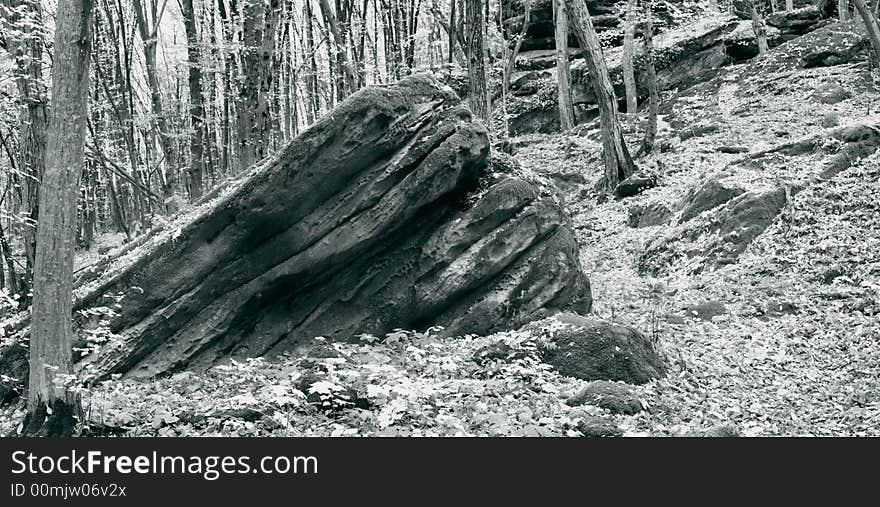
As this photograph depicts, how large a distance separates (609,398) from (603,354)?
1130 mm

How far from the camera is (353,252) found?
9945 millimetres

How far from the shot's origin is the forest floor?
23.0 ft

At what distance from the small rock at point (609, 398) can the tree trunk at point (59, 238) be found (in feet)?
17.7

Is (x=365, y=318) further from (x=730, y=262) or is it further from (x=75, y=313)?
(x=730, y=262)

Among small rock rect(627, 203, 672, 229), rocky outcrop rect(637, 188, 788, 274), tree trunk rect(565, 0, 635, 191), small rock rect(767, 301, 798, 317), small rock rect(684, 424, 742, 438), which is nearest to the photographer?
small rock rect(684, 424, 742, 438)

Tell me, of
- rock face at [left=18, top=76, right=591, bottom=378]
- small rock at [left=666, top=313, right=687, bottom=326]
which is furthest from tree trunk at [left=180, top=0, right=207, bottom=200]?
small rock at [left=666, top=313, right=687, bottom=326]

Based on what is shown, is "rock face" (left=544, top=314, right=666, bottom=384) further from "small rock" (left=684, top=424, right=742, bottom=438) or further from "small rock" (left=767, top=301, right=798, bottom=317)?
"small rock" (left=767, top=301, right=798, bottom=317)

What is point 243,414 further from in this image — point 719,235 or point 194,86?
point 194,86

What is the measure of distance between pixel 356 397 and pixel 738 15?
27836mm

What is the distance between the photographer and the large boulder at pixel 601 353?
334 inches

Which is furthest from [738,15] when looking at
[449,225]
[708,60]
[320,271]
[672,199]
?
[320,271]

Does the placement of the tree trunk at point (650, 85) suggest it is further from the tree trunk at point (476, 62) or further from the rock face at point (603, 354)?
the rock face at point (603, 354)

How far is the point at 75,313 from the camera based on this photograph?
8.92m

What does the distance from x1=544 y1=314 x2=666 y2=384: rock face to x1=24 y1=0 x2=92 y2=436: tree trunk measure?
559 cm
